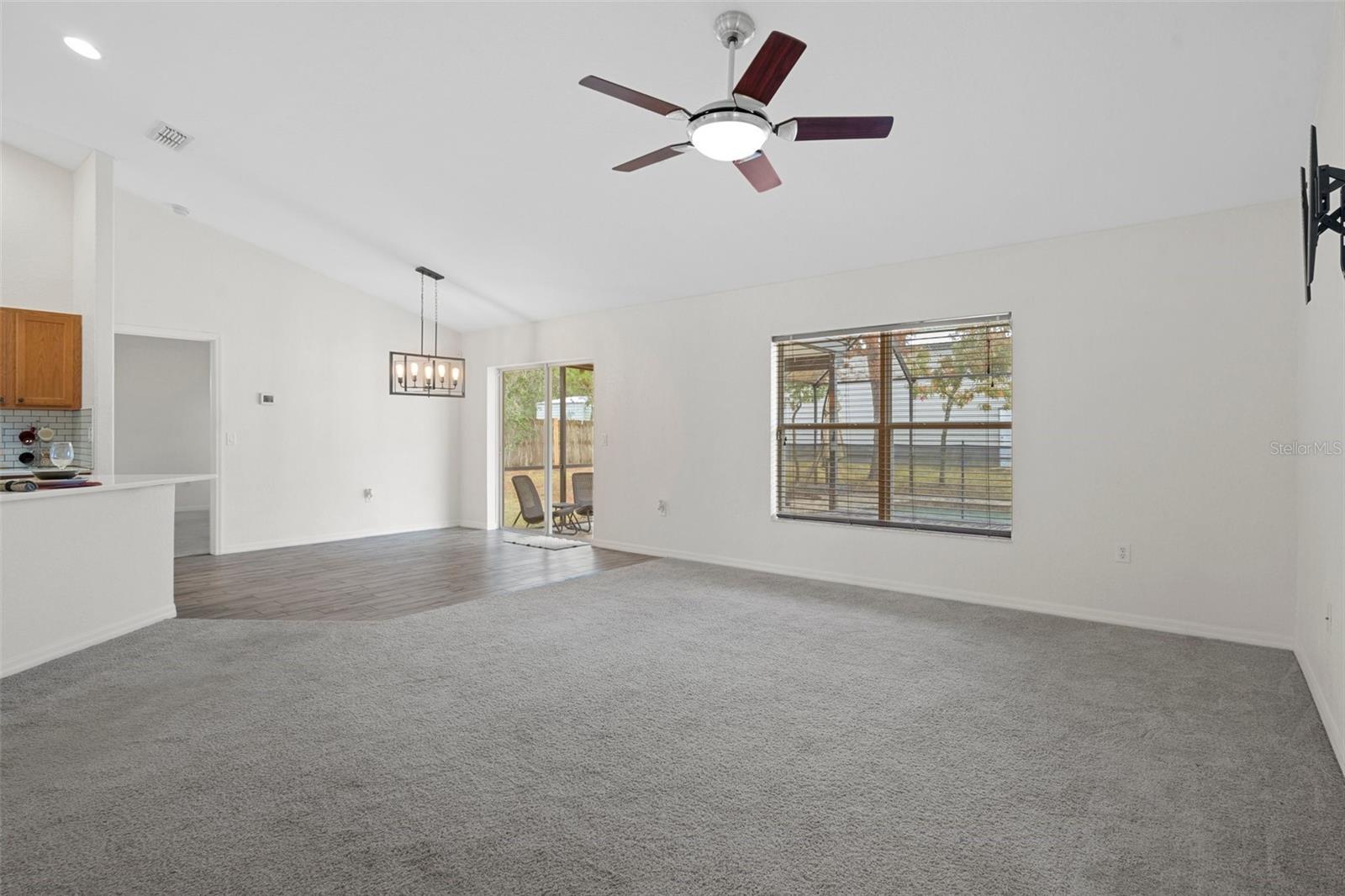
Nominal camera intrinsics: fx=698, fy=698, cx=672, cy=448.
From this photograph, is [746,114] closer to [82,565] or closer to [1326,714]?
[1326,714]

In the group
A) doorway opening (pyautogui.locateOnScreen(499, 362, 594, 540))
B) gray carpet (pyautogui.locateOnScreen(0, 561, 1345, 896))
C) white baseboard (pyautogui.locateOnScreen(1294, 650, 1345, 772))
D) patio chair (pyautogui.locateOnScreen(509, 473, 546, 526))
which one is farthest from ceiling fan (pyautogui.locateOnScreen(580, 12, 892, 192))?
patio chair (pyautogui.locateOnScreen(509, 473, 546, 526))

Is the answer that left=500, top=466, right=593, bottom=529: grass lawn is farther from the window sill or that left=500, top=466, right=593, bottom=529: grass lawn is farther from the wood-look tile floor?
the window sill

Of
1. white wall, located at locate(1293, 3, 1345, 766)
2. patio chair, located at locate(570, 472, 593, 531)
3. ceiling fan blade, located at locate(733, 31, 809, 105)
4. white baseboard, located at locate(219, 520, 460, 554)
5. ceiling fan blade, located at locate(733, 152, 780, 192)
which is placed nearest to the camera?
ceiling fan blade, located at locate(733, 31, 809, 105)

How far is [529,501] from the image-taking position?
8.24 meters

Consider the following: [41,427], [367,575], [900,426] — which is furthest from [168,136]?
[900,426]

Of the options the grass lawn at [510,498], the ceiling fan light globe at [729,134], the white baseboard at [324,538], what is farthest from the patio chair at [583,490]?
the ceiling fan light globe at [729,134]

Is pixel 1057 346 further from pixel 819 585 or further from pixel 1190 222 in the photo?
pixel 819 585

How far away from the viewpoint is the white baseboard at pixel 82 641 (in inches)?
139

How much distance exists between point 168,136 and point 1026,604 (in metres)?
6.74

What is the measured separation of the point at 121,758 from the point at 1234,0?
5.04 m

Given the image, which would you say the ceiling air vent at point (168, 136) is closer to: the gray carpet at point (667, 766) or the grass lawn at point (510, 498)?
the gray carpet at point (667, 766)

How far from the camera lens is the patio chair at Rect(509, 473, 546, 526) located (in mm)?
8219

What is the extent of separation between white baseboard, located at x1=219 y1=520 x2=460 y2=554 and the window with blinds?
4.89m

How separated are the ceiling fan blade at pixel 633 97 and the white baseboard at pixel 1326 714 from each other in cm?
337
